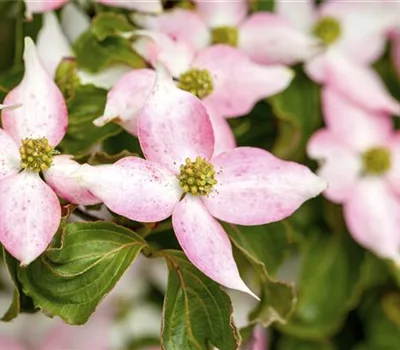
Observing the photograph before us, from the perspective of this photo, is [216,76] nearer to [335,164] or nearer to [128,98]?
[128,98]

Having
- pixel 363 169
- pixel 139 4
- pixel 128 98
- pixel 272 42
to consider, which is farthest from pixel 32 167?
pixel 363 169

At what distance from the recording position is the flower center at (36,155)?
582 mm

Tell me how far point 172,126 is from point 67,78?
153 millimetres

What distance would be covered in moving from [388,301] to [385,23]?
0.30m

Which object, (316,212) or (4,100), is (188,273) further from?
(316,212)

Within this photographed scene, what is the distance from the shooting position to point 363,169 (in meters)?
0.90

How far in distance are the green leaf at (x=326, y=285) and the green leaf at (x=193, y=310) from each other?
0.29 m

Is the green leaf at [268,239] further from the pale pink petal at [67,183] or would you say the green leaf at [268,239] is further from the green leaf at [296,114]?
the pale pink petal at [67,183]

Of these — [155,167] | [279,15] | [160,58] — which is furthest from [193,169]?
[279,15]

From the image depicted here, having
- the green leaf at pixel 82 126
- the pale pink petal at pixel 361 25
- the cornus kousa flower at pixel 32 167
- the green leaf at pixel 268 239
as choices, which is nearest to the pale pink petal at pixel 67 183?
the cornus kousa flower at pixel 32 167

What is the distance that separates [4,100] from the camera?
0.62 m

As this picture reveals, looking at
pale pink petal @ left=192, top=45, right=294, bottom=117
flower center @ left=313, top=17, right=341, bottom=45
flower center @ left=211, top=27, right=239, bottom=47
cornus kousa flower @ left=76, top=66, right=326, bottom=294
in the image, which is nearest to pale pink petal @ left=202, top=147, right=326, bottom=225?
cornus kousa flower @ left=76, top=66, right=326, bottom=294

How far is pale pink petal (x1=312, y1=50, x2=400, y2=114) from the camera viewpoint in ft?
2.84

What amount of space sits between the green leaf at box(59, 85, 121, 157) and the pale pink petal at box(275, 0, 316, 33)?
266mm
